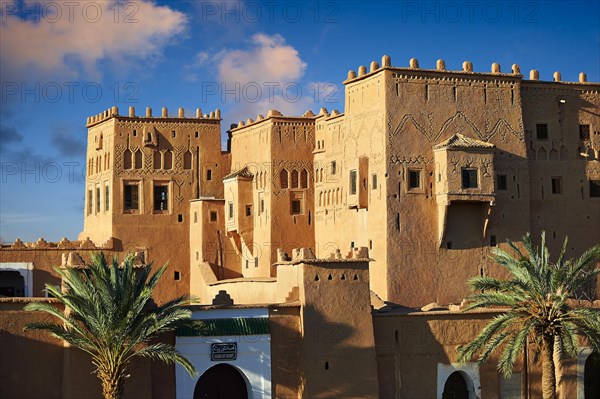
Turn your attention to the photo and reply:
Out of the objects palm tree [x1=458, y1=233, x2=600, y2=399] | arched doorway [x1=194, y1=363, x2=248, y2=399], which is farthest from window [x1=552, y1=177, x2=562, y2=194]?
arched doorway [x1=194, y1=363, x2=248, y2=399]

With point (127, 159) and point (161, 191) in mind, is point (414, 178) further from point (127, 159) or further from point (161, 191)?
point (127, 159)

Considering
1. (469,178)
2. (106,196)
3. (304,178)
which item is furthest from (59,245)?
(469,178)

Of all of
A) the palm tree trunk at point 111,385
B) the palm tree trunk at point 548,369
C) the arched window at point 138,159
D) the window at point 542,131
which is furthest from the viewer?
the arched window at point 138,159

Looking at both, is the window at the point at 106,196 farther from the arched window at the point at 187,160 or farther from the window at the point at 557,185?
the window at the point at 557,185

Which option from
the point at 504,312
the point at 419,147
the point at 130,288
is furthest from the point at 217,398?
the point at 419,147

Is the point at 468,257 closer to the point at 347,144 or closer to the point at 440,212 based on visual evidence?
the point at 440,212

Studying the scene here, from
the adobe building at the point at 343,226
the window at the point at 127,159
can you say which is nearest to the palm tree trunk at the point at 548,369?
the adobe building at the point at 343,226

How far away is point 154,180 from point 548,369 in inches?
838

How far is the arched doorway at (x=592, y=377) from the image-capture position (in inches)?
1606

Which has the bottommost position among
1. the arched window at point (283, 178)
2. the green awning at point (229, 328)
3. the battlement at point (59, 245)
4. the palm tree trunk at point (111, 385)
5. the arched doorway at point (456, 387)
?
the arched doorway at point (456, 387)

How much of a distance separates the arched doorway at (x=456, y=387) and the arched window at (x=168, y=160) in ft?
59.8

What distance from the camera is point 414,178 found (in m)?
44.1

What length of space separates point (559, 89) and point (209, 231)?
15510mm

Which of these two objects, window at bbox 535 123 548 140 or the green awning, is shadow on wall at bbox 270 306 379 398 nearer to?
the green awning
